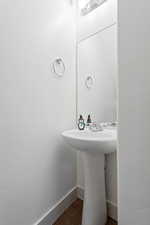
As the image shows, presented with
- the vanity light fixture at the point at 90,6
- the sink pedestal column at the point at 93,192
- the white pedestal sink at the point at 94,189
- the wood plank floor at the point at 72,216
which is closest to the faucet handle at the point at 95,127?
the white pedestal sink at the point at 94,189

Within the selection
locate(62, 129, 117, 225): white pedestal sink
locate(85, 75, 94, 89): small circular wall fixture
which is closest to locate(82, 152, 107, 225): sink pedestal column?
locate(62, 129, 117, 225): white pedestal sink

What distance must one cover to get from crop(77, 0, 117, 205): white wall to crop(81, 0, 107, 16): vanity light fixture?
38 mm

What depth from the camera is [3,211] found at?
3.09 feet

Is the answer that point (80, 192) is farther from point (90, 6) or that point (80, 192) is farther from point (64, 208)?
point (90, 6)

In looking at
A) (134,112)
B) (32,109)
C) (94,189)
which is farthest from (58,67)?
(94,189)

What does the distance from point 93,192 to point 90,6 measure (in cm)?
187

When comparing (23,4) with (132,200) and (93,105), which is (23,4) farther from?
(132,200)

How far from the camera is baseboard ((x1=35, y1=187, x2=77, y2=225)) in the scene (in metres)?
1.25

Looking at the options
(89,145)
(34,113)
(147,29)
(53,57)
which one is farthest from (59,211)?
(147,29)

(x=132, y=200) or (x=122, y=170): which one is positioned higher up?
(x=122, y=170)

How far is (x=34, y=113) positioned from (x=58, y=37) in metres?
0.83

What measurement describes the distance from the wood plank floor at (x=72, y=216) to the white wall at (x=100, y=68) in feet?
0.71

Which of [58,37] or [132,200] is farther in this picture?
[58,37]

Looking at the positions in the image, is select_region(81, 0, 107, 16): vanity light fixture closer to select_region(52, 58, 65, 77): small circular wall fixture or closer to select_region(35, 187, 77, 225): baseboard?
select_region(52, 58, 65, 77): small circular wall fixture
